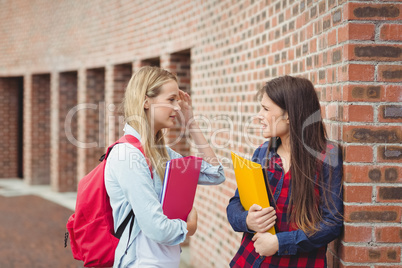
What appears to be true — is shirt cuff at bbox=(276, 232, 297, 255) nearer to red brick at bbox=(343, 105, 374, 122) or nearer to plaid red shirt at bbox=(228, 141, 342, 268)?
plaid red shirt at bbox=(228, 141, 342, 268)

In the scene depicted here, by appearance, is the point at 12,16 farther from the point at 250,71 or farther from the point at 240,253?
the point at 240,253

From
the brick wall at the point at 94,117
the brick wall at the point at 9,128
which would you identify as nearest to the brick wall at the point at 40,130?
the brick wall at the point at 9,128

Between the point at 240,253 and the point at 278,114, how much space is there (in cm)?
74

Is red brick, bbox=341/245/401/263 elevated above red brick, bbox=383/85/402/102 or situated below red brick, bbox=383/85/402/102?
below

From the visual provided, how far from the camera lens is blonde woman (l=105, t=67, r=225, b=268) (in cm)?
227

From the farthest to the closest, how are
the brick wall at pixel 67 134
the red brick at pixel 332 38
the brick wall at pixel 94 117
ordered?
the brick wall at pixel 67 134
the brick wall at pixel 94 117
the red brick at pixel 332 38

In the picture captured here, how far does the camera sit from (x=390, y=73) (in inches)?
102

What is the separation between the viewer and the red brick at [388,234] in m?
2.60

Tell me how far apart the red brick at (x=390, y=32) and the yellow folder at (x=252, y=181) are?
921mm

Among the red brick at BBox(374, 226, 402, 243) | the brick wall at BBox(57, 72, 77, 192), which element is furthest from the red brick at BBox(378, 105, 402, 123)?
the brick wall at BBox(57, 72, 77, 192)

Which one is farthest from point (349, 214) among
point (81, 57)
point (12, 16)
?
point (12, 16)

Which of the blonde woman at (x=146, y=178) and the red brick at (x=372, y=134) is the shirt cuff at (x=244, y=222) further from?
the red brick at (x=372, y=134)

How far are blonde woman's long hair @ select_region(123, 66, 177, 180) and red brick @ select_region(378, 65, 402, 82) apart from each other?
1061 millimetres

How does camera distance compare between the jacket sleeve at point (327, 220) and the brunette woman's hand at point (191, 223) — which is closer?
the jacket sleeve at point (327, 220)
